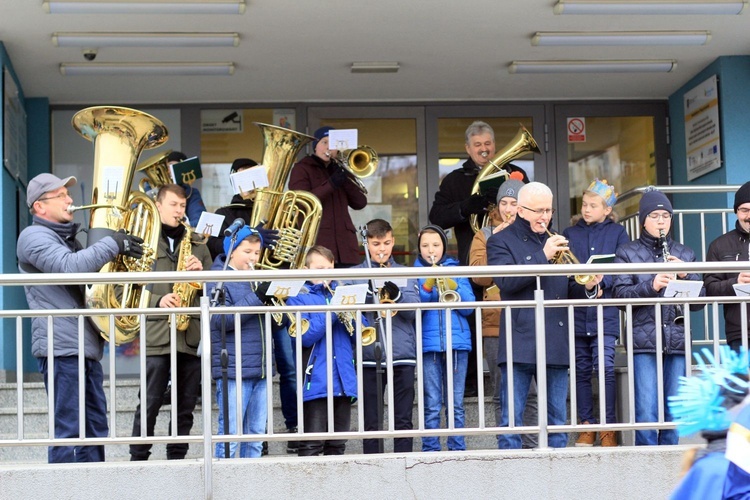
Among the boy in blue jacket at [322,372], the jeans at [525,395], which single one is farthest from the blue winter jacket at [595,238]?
the boy in blue jacket at [322,372]

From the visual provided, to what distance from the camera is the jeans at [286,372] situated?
750 centimetres

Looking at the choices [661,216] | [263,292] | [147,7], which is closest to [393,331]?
[263,292]

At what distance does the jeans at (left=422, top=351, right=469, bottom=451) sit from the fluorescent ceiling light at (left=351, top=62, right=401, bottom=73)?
3.50 m

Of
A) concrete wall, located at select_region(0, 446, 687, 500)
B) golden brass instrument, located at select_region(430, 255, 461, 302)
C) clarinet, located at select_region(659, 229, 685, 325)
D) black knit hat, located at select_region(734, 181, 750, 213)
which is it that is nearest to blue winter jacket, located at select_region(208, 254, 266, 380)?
concrete wall, located at select_region(0, 446, 687, 500)

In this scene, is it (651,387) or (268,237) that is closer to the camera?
(651,387)

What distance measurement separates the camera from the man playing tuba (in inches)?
280

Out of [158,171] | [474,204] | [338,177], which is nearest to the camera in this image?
[474,204]

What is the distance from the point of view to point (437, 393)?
23.0ft

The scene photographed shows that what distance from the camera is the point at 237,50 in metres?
9.50

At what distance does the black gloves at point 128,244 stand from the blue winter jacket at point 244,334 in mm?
475

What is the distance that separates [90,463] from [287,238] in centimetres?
249

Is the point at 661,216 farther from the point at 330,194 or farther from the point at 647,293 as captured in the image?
the point at 330,194

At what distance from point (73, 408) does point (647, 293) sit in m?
3.31

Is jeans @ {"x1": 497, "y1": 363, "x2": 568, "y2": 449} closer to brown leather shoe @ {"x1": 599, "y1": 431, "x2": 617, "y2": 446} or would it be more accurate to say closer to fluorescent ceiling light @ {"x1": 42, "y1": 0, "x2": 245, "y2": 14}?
brown leather shoe @ {"x1": 599, "y1": 431, "x2": 617, "y2": 446}
